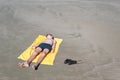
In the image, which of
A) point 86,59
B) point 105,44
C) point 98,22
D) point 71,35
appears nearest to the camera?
point 86,59

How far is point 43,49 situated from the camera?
7.51 meters

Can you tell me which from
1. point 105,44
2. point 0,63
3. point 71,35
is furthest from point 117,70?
point 0,63

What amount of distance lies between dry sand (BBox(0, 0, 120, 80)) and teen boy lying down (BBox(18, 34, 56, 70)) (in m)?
0.16

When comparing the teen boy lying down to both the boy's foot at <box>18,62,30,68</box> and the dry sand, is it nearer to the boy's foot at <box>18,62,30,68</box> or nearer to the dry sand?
the boy's foot at <box>18,62,30,68</box>

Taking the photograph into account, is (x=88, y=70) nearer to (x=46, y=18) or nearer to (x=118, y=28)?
(x=118, y=28)

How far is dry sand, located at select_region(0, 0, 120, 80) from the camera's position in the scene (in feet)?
21.9

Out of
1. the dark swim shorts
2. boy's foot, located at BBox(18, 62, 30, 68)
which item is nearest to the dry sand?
boy's foot, located at BBox(18, 62, 30, 68)

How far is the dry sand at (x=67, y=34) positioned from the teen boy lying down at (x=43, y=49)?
0.16 meters

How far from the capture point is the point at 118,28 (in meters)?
9.21

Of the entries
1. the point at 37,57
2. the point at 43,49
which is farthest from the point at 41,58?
the point at 43,49

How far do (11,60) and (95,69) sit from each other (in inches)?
84.3

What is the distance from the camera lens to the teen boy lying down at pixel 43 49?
6.81 meters

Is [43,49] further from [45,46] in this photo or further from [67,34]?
[67,34]

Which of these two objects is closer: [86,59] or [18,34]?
[86,59]
